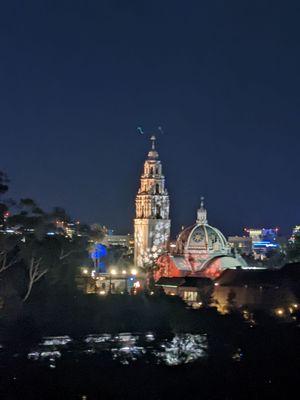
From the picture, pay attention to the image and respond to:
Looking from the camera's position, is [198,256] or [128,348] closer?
[128,348]

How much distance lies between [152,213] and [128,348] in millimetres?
44041

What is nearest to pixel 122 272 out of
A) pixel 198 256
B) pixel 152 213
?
pixel 152 213

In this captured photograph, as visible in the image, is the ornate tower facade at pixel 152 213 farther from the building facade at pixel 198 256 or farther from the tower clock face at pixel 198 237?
the tower clock face at pixel 198 237

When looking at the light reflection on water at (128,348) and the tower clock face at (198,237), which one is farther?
the tower clock face at (198,237)

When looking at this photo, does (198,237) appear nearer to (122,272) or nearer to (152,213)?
(152,213)

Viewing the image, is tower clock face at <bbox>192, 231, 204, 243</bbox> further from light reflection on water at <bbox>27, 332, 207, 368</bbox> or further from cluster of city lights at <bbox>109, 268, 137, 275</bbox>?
light reflection on water at <bbox>27, 332, 207, 368</bbox>

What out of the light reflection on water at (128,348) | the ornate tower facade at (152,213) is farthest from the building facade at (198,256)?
the light reflection on water at (128,348)

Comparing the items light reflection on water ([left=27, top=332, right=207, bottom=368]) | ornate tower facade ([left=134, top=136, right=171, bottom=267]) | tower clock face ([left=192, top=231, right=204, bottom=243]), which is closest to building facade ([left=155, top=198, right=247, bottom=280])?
tower clock face ([left=192, top=231, right=204, bottom=243])

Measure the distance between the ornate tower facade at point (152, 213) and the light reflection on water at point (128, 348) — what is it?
38.3 meters

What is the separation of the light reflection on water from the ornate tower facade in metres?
38.3

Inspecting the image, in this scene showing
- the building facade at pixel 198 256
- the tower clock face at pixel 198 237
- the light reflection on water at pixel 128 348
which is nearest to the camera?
the light reflection on water at pixel 128 348

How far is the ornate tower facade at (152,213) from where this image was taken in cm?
8556

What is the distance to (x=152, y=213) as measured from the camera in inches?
3393

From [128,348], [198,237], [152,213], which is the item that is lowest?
[128,348]
